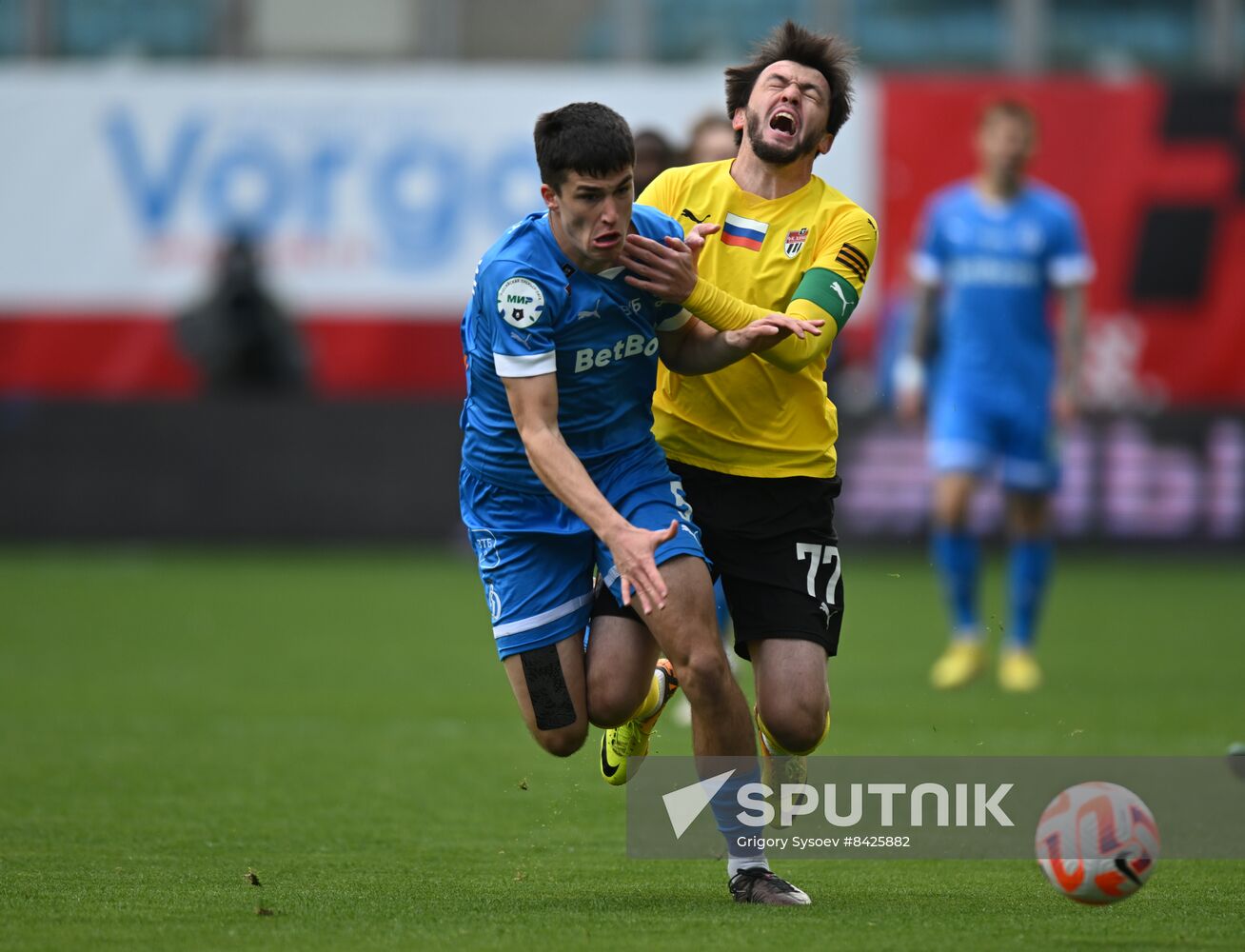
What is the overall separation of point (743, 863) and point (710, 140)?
375cm

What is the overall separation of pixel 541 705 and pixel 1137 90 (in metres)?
14.4

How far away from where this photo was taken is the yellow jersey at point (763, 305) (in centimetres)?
609

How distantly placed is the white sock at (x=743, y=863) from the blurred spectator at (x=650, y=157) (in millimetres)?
3632

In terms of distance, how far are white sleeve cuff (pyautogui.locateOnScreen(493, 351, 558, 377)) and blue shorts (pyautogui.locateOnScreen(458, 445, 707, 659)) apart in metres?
0.46

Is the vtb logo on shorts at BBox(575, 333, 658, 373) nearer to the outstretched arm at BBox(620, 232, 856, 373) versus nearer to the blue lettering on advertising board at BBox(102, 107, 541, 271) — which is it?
the outstretched arm at BBox(620, 232, 856, 373)

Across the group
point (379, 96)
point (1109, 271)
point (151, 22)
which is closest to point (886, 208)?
point (1109, 271)

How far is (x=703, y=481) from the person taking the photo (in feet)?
20.2

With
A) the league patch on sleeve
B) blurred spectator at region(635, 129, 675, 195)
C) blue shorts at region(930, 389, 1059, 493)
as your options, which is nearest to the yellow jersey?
the league patch on sleeve

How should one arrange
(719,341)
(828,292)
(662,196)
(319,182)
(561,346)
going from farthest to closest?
(319,182) < (662,196) < (828,292) < (719,341) < (561,346)

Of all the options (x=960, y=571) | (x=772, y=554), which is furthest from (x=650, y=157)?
(x=960, y=571)

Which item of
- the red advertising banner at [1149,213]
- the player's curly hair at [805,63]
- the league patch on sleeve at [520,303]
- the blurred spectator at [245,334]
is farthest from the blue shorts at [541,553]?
the red advertising banner at [1149,213]

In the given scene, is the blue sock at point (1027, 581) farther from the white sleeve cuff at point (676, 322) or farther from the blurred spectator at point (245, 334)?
the blurred spectator at point (245, 334)

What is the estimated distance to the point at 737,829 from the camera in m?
5.68

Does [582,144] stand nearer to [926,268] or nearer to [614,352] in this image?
[614,352]
